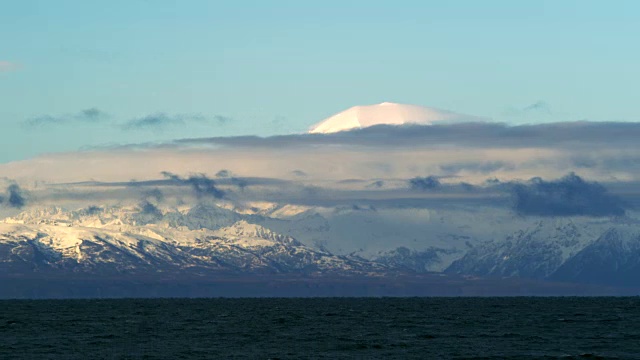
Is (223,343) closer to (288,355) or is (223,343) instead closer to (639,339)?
(288,355)

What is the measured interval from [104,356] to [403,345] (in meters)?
45.2

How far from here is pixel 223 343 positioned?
194 m

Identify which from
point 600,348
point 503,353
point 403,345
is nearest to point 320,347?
point 403,345

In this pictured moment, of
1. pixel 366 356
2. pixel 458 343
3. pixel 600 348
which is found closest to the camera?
pixel 366 356

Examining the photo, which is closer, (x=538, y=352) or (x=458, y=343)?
(x=538, y=352)

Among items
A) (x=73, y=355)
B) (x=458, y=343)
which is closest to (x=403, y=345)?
(x=458, y=343)

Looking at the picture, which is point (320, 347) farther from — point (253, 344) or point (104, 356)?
point (104, 356)

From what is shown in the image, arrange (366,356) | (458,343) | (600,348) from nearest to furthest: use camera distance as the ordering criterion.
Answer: (366,356) < (600,348) < (458,343)

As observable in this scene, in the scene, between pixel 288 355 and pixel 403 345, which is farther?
pixel 403 345

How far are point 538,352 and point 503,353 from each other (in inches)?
212

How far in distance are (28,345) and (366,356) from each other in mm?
58166

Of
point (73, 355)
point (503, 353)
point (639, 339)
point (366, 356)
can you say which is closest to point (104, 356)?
point (73, 355)

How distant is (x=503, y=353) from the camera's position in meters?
169

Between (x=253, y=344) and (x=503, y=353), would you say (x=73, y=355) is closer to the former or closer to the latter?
(x=253, y=344)
